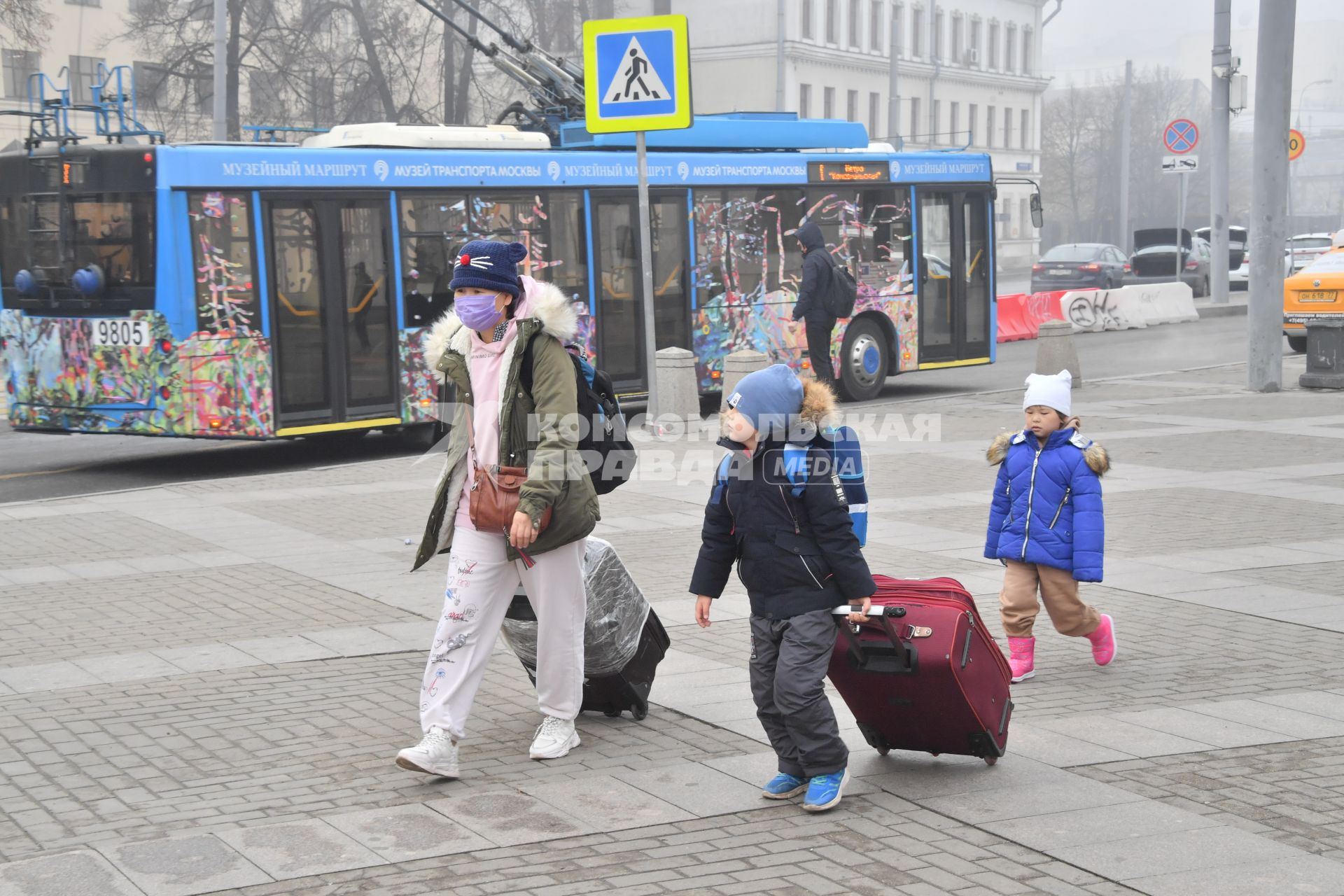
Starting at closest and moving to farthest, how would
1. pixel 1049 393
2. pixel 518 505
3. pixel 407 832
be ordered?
pixel 407 832, pixel 518 505, pixel 1049 393

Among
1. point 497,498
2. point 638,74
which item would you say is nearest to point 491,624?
point 497,498

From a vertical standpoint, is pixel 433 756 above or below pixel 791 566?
below

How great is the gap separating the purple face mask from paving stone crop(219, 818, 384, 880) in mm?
1673

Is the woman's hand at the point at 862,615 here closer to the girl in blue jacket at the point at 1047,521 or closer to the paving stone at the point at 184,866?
the girl in blue jacket at the point at 1047,521

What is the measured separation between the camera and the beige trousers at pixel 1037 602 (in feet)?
21.1

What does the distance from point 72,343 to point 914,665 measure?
10186 mm

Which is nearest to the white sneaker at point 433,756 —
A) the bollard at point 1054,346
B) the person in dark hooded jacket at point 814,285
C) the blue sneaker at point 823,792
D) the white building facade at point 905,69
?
the blue sneaker at point 823,792

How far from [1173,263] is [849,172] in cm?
2293

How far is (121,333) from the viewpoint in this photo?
507 inches

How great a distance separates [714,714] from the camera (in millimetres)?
5988

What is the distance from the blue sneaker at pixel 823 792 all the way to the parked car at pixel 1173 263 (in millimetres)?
33224

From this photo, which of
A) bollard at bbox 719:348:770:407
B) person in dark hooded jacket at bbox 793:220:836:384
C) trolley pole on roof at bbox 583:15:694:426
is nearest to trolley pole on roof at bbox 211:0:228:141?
person in dark hooded jacket at bbox 793:220:836:384

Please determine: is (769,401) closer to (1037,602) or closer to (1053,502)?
(1053,502)

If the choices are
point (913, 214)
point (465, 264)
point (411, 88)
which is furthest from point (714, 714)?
point (411, 88)
